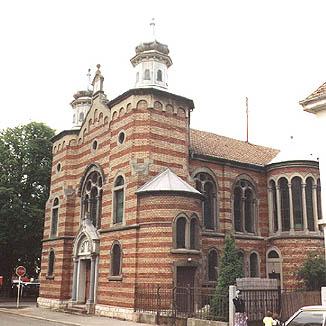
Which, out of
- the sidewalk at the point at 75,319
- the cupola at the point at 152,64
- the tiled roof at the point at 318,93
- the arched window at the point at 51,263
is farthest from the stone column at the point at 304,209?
the arched window at the point at 51,263

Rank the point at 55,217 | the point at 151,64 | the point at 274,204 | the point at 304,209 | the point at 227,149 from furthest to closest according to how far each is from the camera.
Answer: the point at 55,217 → the point at 227,149 → the point at 274,204 → the point at 304,209 → the point at 151,64

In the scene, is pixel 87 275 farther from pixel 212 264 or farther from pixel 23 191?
pixel 23 191

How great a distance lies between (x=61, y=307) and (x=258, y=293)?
13.8 meters

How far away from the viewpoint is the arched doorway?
89.0 feet

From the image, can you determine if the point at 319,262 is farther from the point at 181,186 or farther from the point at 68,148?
the point at 68,148

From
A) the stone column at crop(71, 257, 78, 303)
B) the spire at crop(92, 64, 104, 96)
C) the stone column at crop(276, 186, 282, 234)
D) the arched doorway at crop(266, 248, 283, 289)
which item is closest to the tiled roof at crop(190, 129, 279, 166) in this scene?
the stone column at crop(276, 186, 282, 234)

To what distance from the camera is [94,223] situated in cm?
2675

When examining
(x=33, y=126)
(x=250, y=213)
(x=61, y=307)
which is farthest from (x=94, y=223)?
(x=33, y=126)

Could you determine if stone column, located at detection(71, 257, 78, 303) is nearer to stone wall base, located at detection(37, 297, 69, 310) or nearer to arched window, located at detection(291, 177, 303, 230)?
stone wall base, located at detection(37, 297, 69, 310)

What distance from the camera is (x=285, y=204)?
2786 centimetres

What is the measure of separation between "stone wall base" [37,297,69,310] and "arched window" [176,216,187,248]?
360 inches

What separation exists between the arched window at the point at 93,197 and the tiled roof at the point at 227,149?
237 inches

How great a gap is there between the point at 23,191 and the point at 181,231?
19777mm

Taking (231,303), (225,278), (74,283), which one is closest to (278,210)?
(225,278)
